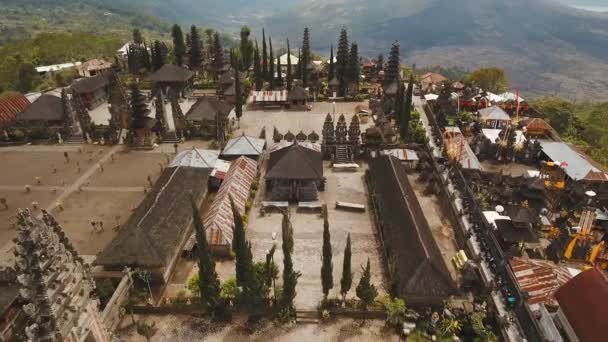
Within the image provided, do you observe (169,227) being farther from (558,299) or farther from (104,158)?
(558,299)

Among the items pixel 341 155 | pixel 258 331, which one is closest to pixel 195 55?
pixel 341 155

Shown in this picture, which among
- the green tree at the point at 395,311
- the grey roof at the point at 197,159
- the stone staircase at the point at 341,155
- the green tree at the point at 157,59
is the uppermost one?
the green tree at the point at 157,59

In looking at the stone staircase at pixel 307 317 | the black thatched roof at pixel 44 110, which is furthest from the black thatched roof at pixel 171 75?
the stone staircase at pixel 307 317

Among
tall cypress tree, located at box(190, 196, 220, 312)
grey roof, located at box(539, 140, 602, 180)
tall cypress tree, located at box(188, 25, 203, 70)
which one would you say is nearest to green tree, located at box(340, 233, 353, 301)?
tall cypress tree, located at box(190, 196, 220, 312)

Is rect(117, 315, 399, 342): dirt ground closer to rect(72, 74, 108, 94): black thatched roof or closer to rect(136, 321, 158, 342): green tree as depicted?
rect(136, 321, 158, 342): green tree

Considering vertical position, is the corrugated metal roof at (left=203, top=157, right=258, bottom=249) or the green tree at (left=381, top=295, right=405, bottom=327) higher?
the corrugated metal roof at (left=203, top=157, right=258, bottom=249)

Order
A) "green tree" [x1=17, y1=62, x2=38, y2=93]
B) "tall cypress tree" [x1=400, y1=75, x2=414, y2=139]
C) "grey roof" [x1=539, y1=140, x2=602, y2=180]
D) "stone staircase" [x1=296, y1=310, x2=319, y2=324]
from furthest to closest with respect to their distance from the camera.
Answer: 1. "green tree" [x1=17, y1=62, x2=38, y2=93]
2. "tall cypress tree" [x1=400, y1=75, x2=414, y2=139]
3. "grey roof" [x1=539, y1=140, x2=602, y2=180]
4. "stone staircase" [x1=296, y1=310, x2=319, y2=324]

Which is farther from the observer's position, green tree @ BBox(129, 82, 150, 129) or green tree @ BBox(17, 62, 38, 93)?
green tree @ BBox(17, 62, 38, 93)

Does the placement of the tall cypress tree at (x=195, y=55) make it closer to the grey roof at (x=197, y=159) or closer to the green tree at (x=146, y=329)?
the grey roof at (x=197, y=159)
